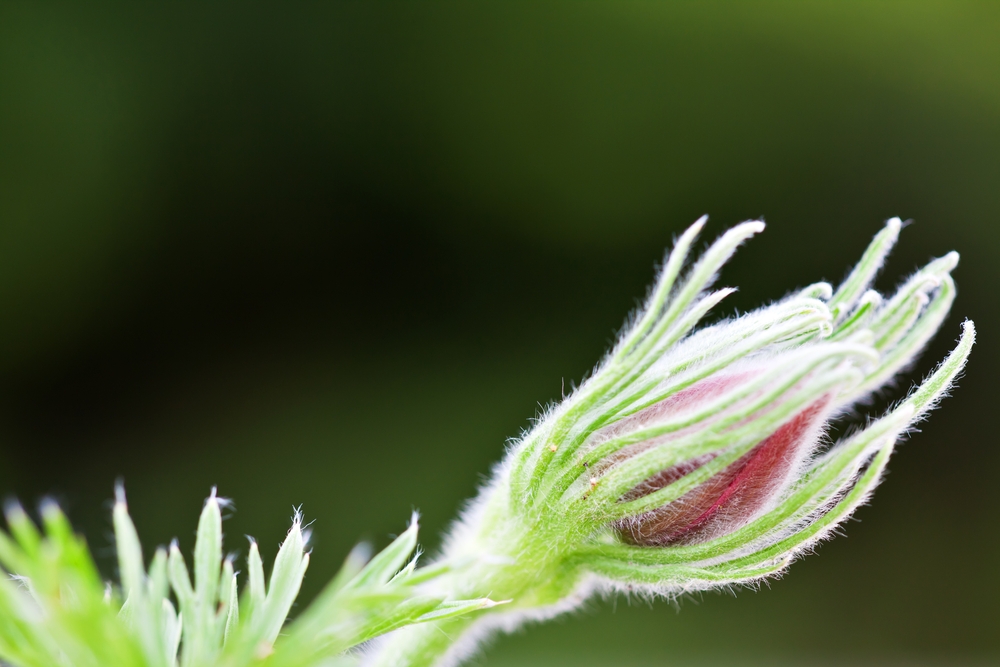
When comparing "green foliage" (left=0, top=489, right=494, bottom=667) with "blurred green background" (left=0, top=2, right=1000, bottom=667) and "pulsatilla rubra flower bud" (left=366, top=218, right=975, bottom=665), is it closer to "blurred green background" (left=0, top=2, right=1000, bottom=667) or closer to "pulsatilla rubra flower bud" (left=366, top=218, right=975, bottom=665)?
"pulsatilla rubra flower bud" (left=366, top=218, right=975, bottom=665)

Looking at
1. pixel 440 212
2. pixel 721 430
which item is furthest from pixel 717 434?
pixel 440 212

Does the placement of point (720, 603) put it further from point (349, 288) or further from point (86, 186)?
point (86, 186)

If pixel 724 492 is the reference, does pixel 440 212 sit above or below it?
above

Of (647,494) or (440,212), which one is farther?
(440,212)

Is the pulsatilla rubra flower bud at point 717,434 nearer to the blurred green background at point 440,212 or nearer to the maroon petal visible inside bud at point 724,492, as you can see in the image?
the maroon petal visible inside bud at point 724,492

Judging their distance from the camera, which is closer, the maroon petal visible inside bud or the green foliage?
the green foliage

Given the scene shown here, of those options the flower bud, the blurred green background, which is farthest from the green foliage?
the blurred green background

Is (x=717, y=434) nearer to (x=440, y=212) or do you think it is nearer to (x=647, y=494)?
(x=647, y=494)
